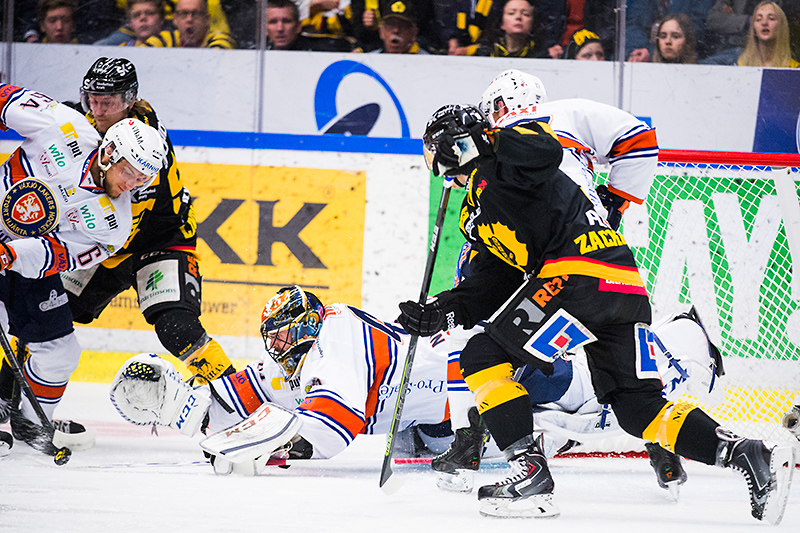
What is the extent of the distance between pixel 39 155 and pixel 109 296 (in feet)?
2.22

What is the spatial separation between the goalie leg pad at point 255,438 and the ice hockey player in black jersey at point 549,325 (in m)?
0.44

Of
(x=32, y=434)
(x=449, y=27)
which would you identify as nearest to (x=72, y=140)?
Answer: (x=32, y=434)

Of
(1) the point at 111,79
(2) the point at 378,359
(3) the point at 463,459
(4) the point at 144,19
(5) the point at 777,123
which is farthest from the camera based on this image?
(4) the point at 144,19

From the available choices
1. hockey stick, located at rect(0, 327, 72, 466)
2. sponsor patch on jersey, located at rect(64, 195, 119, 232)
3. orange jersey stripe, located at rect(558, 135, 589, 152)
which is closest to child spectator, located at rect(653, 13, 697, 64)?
orange jersey stripe, located at rect(558, 135, 589, 152)

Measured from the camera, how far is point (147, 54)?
188 inches

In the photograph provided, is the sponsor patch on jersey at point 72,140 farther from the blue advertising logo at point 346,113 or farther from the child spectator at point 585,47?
the child spectator at point 585,47

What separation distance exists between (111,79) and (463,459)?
172cm

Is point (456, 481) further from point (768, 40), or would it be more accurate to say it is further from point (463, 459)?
point (768, 40)

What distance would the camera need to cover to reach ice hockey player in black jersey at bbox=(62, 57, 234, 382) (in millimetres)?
3066

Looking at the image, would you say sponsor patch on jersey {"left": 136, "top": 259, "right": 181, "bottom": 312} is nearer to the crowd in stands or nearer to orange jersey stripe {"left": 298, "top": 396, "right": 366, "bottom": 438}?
orange jersey stripe {"left": 298, "top": 396, "right": 366, "bottom": 438}

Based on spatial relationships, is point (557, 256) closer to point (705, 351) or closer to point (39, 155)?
point (705, 351)

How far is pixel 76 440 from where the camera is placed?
287 cm

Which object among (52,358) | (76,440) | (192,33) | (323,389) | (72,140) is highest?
(192,33)

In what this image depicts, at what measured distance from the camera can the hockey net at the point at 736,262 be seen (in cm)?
339
